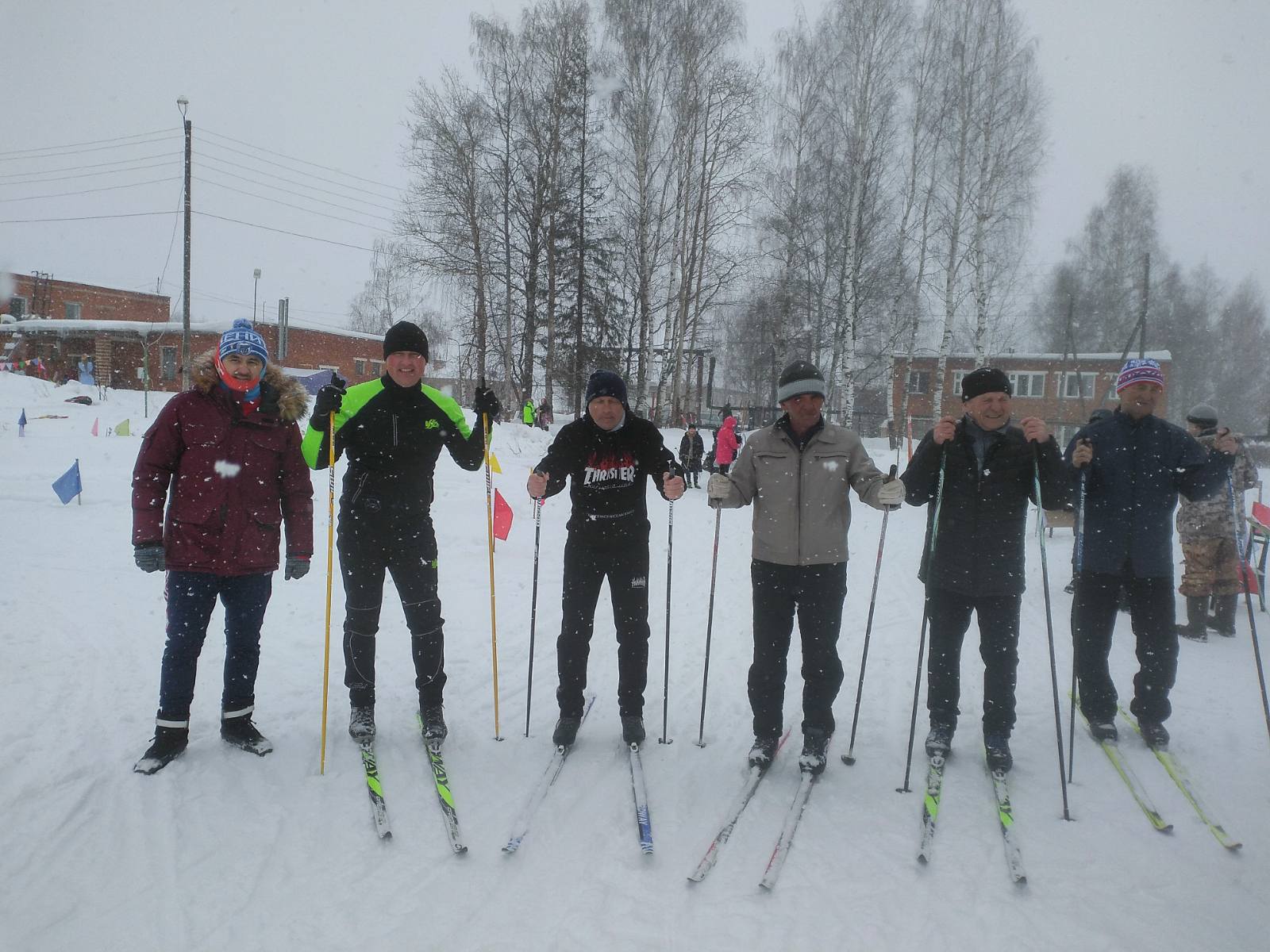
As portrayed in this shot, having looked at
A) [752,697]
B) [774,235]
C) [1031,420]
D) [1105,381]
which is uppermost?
[774,235]

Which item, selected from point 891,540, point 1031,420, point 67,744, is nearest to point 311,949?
point 67,744

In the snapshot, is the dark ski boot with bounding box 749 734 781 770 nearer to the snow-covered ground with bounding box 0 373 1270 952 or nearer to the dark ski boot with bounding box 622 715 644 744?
the snow-covered ground with bounding box 0 373 1270 952

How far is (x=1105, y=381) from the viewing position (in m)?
29.8

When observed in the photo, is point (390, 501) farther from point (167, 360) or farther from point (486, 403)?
point (167, 360)

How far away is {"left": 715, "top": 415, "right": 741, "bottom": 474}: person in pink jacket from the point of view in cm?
1439

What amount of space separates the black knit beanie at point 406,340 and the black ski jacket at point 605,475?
799mm

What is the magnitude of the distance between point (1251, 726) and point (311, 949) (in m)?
4.71

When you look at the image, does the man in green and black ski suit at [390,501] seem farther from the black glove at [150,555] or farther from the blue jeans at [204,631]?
the black glove at [150,555]

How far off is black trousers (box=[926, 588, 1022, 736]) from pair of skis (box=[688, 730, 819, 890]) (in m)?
0.78

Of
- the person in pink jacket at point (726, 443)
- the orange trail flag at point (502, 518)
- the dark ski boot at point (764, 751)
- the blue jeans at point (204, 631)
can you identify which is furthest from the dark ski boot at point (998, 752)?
the person in pink jacket at point (726, 443)

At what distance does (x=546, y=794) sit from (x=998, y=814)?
1.88 m

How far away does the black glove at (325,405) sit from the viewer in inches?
124

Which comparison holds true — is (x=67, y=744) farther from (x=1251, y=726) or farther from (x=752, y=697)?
(x=1251, y=726)

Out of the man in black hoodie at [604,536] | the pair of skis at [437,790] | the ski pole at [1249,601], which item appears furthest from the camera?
the man in black hoodie at [604,536]
